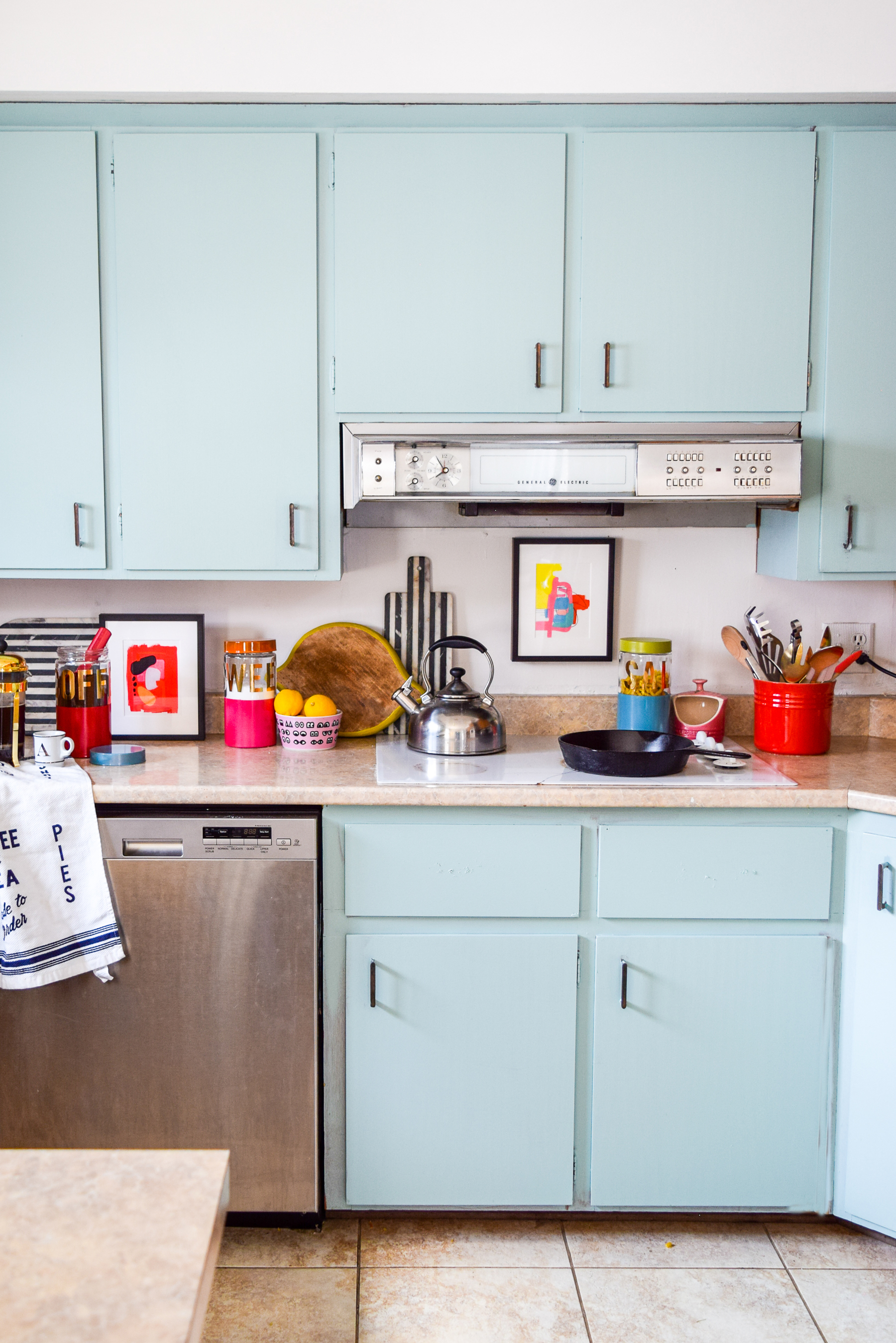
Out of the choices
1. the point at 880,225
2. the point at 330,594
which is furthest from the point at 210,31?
the point at 880,225

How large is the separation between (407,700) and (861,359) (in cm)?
130

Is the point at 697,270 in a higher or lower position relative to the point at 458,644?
higher

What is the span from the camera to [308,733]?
101 inches

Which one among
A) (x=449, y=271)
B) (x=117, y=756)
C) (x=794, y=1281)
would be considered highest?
(x=449, y=271)

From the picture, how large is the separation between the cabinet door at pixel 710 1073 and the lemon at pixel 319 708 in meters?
0.83

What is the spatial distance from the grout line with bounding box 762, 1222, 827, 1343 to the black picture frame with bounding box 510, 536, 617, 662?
1376 mm

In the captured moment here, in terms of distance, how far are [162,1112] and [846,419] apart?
2112mm

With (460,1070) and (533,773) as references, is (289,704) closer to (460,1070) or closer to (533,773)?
(533,773)

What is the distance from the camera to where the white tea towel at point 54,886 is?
2.15 m

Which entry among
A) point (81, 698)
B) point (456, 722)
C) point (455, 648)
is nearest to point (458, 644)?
point (455, 648)

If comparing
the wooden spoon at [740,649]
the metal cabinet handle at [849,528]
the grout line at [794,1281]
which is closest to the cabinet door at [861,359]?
the metal cabinet handle at [849,528]

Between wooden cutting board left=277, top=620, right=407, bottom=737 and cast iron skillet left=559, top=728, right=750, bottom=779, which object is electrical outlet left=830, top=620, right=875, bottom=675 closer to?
cast iron skillet left=559, top=728, right=750, bottom=779

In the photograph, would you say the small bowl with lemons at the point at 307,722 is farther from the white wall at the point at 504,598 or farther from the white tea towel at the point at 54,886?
the white tea towel at the point at 54,886

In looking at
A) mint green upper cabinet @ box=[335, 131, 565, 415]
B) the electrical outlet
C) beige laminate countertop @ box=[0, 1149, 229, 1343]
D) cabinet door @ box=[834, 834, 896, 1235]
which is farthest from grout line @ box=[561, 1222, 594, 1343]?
mint green upper cabinet @ box=[335, 131, 565, 415]
